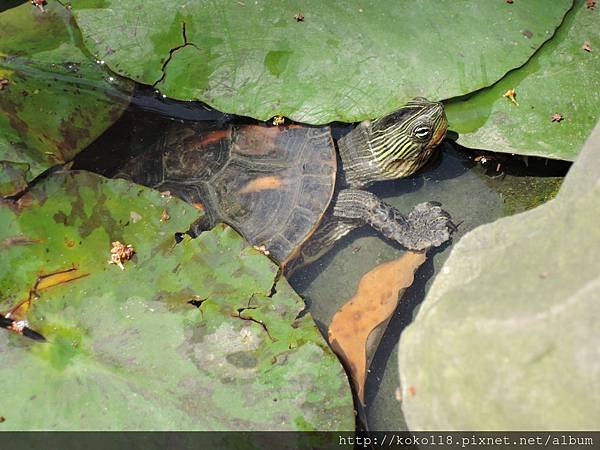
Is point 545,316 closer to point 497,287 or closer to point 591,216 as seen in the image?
point 497,287

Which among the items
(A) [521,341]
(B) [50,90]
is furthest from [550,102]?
(B) [50,90]

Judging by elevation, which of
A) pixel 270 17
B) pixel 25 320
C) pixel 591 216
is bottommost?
pixel 25 320

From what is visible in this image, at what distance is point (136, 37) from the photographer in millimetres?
3094

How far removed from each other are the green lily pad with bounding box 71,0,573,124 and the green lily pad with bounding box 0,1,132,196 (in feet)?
1.06

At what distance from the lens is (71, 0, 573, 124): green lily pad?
302cm

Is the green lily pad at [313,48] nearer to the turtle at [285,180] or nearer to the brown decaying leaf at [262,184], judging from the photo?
the turtle at [285,180]

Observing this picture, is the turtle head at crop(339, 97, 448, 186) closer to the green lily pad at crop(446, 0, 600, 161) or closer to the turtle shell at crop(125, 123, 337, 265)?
the green lily pad at crop(446, 0, 600, 161)

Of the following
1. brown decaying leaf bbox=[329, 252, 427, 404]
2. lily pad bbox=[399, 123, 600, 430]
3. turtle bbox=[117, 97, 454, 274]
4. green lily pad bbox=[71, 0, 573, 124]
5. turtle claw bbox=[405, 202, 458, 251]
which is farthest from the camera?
turtle claw bbox=[405, 202, 458, 251]

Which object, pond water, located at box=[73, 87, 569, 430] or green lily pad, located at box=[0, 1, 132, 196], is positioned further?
pond water, located at box=[73, 87, 569, 430]

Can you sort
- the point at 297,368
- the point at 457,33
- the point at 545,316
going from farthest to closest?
the point at 457,33
the point at 297,368
the point at 545,316

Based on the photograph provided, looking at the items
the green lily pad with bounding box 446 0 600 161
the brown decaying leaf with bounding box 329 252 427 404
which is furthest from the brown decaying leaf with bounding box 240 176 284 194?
the green lily pad with bounding box 446 0 600 161

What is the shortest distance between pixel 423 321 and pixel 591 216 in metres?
0.62

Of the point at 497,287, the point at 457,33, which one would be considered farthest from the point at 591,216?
the point at 457,33

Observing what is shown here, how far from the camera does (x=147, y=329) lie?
247cm
